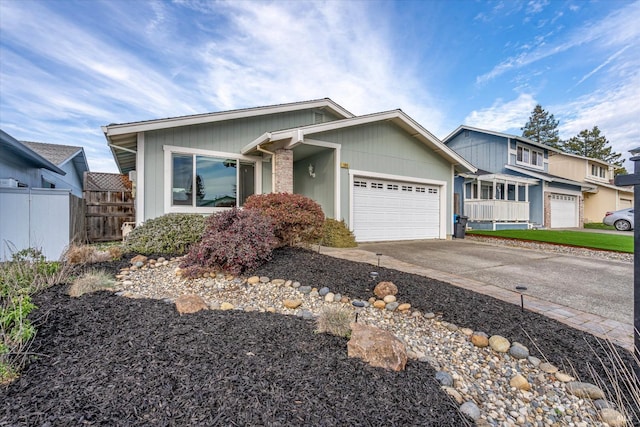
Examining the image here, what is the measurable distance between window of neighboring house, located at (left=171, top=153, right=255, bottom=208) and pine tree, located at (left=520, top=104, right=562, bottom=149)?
→ 137 ft

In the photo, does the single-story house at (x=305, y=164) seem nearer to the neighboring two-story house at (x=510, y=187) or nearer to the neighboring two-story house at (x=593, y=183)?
the neighboring two-story house at (x=510, y=187)

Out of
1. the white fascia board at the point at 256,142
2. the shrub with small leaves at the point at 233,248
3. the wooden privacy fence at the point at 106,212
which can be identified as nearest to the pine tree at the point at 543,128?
the white fascia board at the point at 256,142

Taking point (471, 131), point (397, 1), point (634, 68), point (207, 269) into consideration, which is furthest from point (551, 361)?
point (471, 131)

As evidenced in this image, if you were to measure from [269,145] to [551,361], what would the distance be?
7324 mm

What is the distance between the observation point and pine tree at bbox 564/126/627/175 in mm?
35562

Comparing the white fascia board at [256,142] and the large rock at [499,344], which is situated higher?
the white fascia board at [256,142]

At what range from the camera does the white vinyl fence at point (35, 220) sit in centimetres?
593

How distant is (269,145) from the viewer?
8.02 meters

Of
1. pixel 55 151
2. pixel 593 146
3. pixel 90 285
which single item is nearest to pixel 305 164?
pixel 90 285

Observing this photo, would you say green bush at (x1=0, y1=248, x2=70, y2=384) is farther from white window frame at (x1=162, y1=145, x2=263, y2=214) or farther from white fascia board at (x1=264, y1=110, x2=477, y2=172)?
white fascia board at (x1=264, y1=110, x2=477, y2=172)

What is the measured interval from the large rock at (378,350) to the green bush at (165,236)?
16.8 ft

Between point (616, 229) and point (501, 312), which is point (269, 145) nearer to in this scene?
point (501, 312)

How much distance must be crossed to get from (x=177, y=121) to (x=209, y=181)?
70.0 inches

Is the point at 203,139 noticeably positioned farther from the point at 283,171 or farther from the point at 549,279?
the point at 549,279
